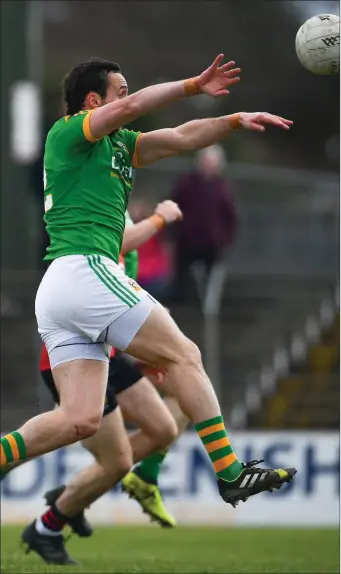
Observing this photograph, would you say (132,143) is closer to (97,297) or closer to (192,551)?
Answer: (97,297)

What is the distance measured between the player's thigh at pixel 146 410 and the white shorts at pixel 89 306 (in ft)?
6.77

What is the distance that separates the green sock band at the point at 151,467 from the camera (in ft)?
32.9

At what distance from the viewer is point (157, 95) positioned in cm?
723

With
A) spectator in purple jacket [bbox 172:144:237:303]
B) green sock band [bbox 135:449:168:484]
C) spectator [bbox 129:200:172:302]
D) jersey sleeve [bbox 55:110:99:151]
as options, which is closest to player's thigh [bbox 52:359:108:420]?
jersey sleeve [bbox 55:110:99:151]

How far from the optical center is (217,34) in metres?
20.7

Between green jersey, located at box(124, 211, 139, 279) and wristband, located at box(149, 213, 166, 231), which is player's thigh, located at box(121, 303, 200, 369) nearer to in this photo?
wristband, located at box(149, 213, 166, 231)

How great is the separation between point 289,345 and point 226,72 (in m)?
9.53

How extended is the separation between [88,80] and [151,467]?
→ 324 cm

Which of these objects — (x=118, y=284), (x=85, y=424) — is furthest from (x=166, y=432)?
(x=118, y=284)

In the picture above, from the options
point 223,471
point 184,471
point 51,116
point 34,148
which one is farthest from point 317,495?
point 51,116

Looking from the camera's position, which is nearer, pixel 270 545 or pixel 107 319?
pixel 107 319

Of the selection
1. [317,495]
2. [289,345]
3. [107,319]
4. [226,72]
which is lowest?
[317,495]

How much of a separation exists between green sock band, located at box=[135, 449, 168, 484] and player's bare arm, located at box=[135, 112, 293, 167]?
2.77 metres

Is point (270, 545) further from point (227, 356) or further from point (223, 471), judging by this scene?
point (223, 471)
